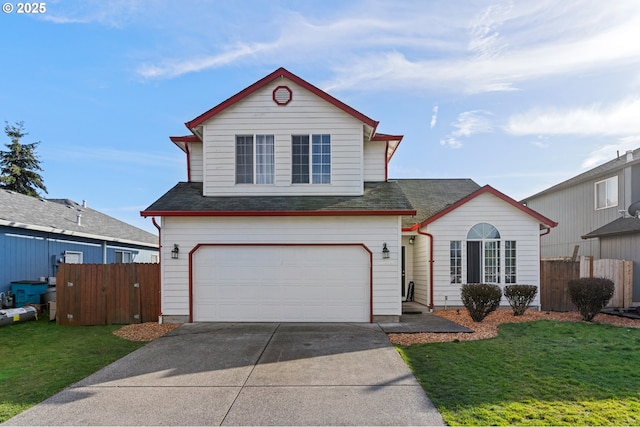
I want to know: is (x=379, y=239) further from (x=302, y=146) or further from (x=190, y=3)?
(x=190, y=3)

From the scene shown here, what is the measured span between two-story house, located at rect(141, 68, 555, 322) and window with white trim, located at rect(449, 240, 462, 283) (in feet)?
0.15

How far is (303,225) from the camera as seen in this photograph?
33.3 feet

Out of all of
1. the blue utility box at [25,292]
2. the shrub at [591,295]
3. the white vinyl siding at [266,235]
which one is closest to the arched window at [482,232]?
the shrub at [591,295]

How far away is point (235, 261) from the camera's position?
1020cm

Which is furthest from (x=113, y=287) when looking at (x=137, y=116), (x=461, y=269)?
(x=461, y=269)

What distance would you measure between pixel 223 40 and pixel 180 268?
24.7ft

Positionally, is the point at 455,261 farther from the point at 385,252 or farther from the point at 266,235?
the point at 266,235

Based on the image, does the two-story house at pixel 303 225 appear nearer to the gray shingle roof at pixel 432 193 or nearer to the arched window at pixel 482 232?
the arched window at pixel 482 232

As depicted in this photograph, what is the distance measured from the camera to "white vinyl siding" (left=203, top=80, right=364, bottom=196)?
10984mm

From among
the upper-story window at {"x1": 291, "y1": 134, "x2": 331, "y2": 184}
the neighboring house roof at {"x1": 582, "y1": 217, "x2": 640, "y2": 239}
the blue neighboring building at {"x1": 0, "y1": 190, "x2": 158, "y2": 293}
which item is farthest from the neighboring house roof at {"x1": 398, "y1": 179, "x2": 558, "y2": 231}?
the blue neighboring building at {"x1": 0, "y1": 190, "x2": 158, "y2": 293}

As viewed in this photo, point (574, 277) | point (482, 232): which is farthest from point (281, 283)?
point (574, 277)

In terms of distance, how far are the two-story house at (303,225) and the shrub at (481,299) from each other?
1.89 m

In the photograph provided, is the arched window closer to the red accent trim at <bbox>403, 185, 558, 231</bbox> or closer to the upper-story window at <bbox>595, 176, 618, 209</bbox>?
the red accent trim at <bbox>403, 185, 558, 231</bbox>

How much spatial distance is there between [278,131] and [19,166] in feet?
107
